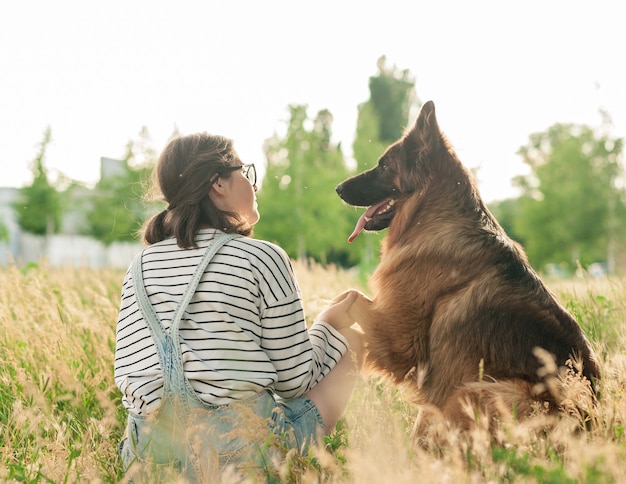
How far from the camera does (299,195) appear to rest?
28.5 m

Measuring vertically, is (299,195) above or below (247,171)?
above

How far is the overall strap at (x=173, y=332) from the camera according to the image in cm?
248

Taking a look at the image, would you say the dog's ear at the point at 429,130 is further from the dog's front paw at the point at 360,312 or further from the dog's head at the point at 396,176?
the dog's front paw at the point at 360,312

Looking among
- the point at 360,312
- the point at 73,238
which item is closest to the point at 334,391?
the point at 360,312

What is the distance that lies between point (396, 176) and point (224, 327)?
180 centimetres

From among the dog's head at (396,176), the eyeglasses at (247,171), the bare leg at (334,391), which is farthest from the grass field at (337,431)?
the eyeglasses at (247,171)

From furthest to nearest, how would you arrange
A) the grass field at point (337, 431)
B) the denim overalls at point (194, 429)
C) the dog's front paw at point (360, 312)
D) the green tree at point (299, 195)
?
the green tree at point (299, 195) → the dog's front paw at point (360, 312) → the denim overalls at point (194, 429) → the grass field at point (337, 431)

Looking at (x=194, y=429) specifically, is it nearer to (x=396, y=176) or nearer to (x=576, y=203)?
(x=396, y=176)

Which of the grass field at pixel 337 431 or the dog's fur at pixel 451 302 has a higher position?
the dog's fur at pixel 451 302

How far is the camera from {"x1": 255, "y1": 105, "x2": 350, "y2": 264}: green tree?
2820 cm

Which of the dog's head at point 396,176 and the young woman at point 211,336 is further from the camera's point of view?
the dog's head at point 396,176

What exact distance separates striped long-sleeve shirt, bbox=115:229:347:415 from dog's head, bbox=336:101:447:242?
3.70ft

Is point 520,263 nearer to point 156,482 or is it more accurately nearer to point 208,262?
point 208,262

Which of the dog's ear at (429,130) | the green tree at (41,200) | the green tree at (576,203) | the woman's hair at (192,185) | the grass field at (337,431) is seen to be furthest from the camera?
the green tree at (41,200)
